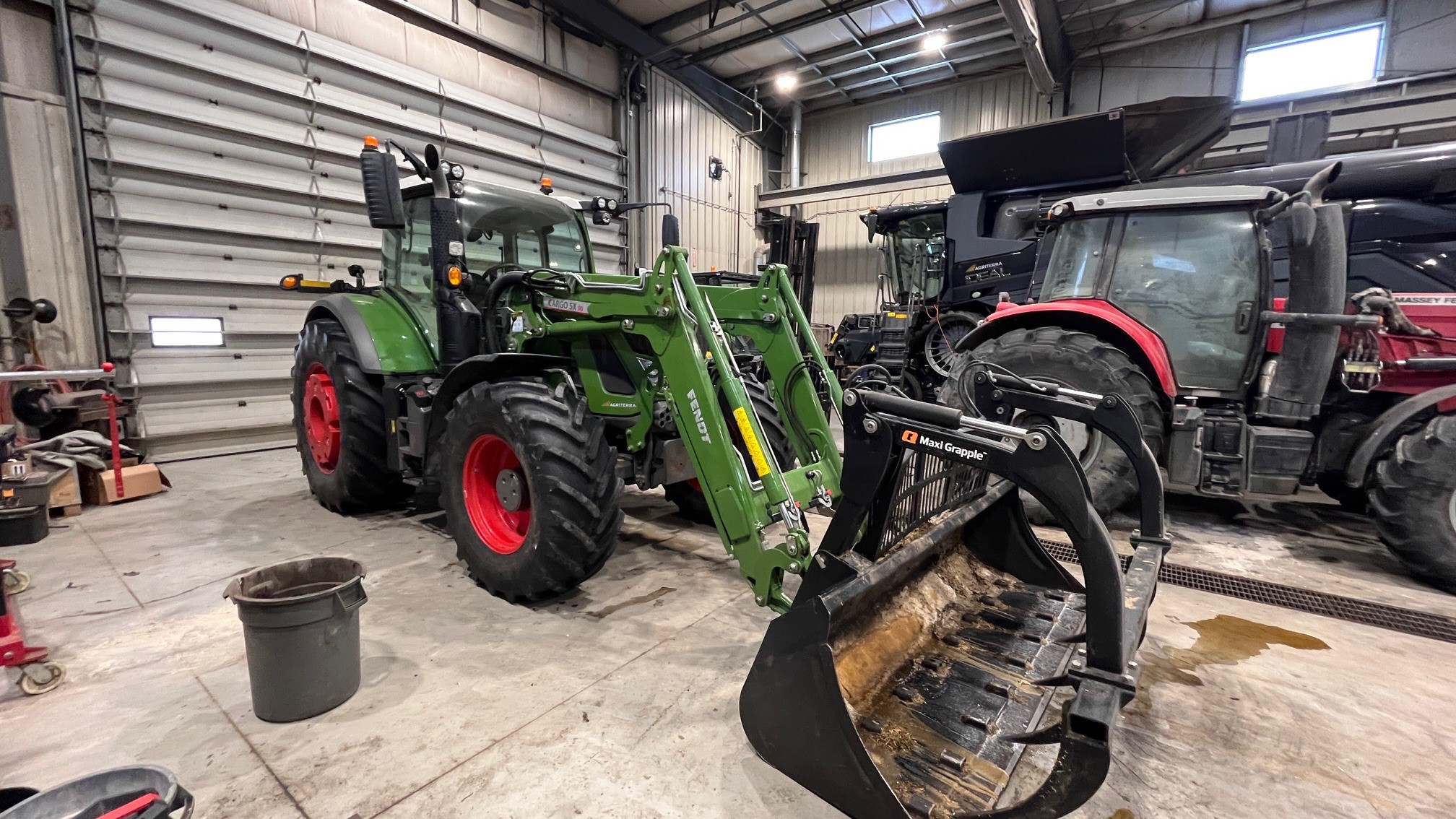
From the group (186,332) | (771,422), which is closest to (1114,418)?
(771,422)

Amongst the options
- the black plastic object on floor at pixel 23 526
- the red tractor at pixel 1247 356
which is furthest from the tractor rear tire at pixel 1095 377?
the black plastic object on floor at pixel 23 526

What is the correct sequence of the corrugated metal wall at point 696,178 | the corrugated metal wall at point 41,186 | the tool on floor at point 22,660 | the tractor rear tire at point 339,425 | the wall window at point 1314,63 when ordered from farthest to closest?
the corrugated metal wall at point 696,178 < the wall window at point 1314,63 < the corrugated metal wall at point 41,186 < the tractor rear tire at point 339,425 < the tool on floor at point 22,660

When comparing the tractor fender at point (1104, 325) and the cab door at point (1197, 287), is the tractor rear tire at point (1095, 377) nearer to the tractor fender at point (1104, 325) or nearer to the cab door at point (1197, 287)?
the tractor fender at point (1104, 325)

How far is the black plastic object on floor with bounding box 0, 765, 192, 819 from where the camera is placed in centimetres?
119

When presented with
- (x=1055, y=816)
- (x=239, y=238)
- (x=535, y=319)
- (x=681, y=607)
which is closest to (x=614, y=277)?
(x=535, y=319)

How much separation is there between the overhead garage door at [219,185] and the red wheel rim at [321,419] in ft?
8.90

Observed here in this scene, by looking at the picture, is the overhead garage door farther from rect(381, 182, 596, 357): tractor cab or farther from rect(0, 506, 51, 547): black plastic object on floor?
rect(381, 182, 596, 357): tractor cab

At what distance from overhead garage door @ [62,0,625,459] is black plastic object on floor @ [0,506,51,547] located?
255 centimetres

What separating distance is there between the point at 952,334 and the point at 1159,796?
22.0ft

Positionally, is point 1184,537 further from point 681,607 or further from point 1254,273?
point 681,607

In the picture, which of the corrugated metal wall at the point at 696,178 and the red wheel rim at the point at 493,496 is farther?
the corrugated metal wall at the point at 696,178

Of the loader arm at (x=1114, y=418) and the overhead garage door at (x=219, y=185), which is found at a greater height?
the overhead garage door at (x=219, y=185)

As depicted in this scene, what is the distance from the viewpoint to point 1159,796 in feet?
5.82

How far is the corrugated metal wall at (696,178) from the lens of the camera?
10375 millimetres
